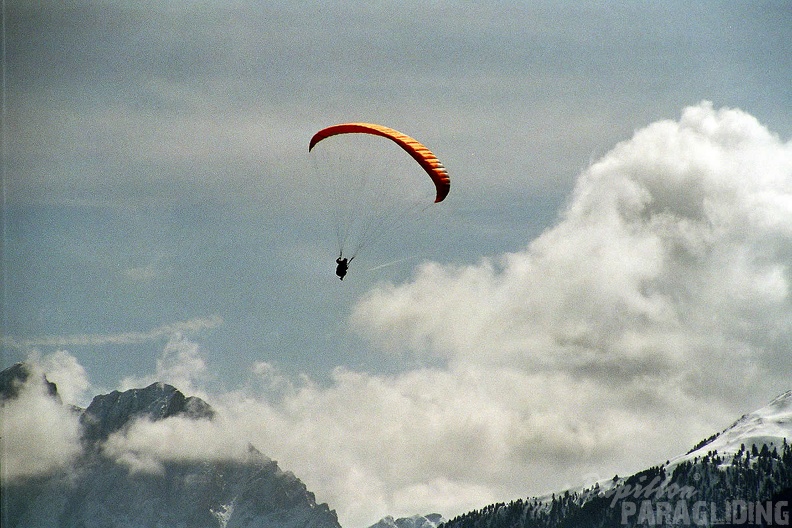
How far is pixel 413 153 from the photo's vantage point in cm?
12669

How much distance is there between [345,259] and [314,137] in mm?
20085

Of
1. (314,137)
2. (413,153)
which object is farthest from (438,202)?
(314,137)

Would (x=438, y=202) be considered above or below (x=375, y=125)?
below

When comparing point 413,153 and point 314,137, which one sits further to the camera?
point 314,137

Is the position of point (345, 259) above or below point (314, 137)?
below

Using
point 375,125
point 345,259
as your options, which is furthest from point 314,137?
point 345,259

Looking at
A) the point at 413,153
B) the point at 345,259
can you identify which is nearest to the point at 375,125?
the point at 413,153

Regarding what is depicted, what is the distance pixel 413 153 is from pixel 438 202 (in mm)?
7472

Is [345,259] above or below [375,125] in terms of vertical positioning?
below

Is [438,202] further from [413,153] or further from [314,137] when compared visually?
[314,137]

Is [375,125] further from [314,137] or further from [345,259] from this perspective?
[345,259]

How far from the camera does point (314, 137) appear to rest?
13612 cm

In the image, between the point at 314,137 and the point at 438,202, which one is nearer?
the point at 438,202

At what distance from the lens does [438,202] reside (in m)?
127
